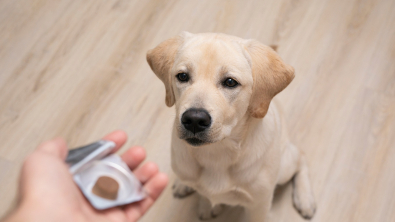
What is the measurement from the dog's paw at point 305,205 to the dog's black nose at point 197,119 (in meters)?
1.22

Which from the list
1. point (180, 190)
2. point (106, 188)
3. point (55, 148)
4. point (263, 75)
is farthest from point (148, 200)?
point (263, 75)

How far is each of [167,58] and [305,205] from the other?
1.42 m

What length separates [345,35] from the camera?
2.84 metres

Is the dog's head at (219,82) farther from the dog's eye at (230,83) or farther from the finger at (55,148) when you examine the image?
the finger at (55,148)

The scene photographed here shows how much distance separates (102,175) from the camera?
1509 millimetres

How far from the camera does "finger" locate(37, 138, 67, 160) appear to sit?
1309 mm

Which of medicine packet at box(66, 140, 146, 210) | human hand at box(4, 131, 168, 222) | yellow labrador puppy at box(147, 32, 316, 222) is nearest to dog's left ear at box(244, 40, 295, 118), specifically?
yellow labrador puppy at box(147, 32, 316, 222)

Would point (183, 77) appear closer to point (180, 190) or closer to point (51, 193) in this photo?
point (51, 193)

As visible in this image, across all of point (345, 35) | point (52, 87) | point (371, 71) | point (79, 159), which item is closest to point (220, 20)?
point (345, 35)

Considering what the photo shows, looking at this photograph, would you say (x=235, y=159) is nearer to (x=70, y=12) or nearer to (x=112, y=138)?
(x=112, y=138)

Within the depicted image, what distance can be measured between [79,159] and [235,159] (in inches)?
28.6

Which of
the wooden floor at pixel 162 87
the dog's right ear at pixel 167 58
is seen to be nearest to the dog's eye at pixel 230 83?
the dog's right ear at pixel 167 58

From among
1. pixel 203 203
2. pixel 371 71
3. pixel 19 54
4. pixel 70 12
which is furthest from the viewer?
pixel 70 12

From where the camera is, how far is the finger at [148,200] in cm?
159
